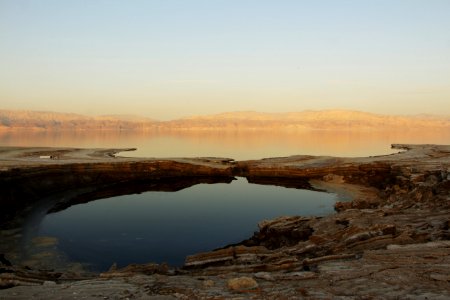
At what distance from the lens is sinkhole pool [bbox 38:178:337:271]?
18531 millimetres

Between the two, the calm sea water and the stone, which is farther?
the calm sea water

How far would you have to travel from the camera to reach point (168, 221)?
79.6ft

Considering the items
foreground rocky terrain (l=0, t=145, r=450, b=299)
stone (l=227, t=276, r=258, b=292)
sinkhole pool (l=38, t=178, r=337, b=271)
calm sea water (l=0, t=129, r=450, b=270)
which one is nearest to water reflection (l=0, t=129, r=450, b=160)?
sinkhole pool (l=38, t=178, r=337, b=271)

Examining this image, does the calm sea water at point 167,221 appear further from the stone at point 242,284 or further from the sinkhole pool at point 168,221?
the stone at point 242,284

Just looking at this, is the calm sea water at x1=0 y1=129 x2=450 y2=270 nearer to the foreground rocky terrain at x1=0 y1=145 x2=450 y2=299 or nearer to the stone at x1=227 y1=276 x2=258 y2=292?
the foreground rocky terrain at x1=0 y1=145 x2=450 y2=299

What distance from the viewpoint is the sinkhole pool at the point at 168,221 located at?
18.5 meters

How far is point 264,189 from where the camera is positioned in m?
35.0

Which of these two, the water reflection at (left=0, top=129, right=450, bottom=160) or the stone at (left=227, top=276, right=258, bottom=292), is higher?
the water reflection at (left=0, top=129, right=450, bottom=160)

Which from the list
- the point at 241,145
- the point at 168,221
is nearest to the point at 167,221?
the point at 168,221

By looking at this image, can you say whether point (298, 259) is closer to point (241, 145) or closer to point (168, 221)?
point (168, 221)

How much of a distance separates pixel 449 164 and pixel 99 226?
28.5 metres

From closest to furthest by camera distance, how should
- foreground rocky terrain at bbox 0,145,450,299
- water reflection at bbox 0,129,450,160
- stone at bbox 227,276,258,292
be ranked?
foreground rocky terrain at bbox 0,145,450,299 → stone at bbox 227,276,258,292 → water reflection at bbox 0,129,450,160

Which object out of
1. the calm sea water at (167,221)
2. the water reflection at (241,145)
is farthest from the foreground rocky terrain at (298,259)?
the water reflection at (241,145)

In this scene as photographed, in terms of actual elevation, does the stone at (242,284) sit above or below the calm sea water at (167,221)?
above
